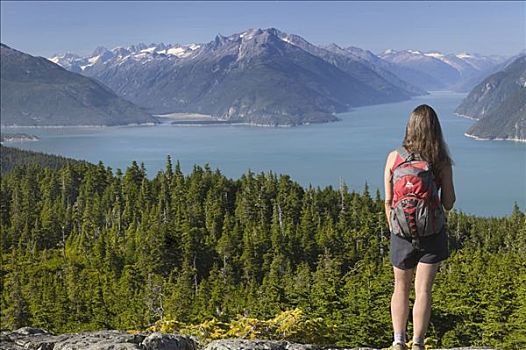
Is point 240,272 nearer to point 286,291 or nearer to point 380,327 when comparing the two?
point 286,291

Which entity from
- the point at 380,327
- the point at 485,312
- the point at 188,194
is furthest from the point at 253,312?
the point at 188,194

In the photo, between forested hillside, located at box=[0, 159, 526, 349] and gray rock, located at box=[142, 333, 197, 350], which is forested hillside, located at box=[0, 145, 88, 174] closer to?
forested hillside, located at box=[0, 159, 526, 349]

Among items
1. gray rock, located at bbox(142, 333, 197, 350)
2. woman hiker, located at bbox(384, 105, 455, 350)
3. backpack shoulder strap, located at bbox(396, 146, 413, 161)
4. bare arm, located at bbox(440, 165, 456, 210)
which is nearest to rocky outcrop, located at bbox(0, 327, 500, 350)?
gray rock, located at bbox(142, 333, 197, 350)

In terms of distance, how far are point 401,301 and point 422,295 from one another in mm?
326

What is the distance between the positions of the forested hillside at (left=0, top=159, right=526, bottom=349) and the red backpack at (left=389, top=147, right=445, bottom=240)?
13.6 meters

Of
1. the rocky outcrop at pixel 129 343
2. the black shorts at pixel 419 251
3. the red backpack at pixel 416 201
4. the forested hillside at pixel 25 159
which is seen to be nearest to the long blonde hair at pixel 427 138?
the red backpack at pixel 416 201

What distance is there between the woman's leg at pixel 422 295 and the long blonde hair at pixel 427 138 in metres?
1.25

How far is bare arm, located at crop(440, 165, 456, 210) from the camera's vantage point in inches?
307

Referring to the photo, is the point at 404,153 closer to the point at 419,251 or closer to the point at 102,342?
the point at 419,251

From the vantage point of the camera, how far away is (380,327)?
34.1m

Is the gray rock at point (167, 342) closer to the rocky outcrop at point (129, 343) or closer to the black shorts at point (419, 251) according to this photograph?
the rocky outcrop at point (129, 343)

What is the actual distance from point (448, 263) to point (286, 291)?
60.9 ft

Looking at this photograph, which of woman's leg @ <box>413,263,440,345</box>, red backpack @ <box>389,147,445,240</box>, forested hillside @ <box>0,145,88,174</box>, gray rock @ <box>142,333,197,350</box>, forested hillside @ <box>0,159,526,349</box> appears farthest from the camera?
forested hillside @ <box>0,145,88,174</box>

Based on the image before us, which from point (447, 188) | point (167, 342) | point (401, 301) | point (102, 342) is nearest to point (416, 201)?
point (447, 188)
